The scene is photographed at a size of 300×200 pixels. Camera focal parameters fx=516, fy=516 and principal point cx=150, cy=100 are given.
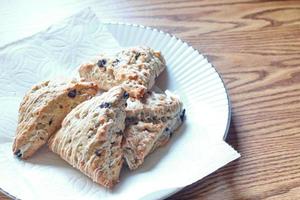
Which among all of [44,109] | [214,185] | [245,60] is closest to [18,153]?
[44,109]

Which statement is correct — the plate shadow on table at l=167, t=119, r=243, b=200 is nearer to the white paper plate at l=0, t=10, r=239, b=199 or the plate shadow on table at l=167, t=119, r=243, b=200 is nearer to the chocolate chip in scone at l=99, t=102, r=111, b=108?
the white paper plate at l=0, t=10, r=239, b=199

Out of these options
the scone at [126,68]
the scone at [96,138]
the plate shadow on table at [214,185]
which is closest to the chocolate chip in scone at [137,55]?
the scone at [126,68]

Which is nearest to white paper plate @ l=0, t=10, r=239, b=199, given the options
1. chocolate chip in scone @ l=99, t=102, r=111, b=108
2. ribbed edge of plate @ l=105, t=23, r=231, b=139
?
→ ribbed edge of plate @ l=105, t=23, r=231, b=139

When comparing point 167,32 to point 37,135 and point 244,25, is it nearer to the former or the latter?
point 244,25

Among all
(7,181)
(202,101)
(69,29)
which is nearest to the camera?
(7,181)

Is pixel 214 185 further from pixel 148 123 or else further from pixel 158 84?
pixel 158 84

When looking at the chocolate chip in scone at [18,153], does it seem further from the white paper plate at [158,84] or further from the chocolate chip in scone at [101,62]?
the chocolate chip in scone at [101,62]

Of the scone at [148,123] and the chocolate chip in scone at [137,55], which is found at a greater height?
the chocolate chip in scone at [137,55]

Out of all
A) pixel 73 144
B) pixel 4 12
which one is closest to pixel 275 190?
pixel 73 144
